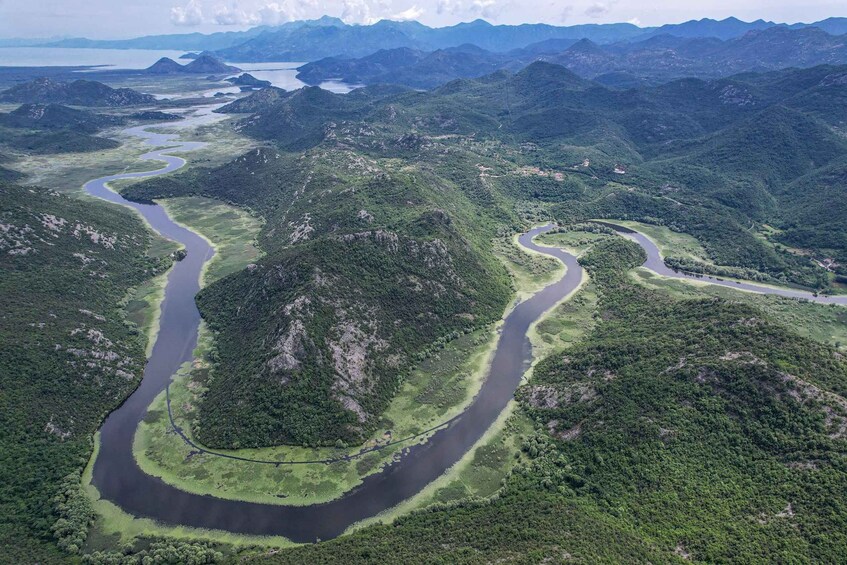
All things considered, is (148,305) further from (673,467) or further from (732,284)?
(732,284)

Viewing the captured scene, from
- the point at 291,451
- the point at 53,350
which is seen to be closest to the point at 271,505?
the point at 291,451

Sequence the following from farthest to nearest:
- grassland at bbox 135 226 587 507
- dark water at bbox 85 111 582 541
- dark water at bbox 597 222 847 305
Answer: dark water at bbox 597 222 847 305
grassland at bbox 135 226 587 507
dark water at bbox 85 111 582 541

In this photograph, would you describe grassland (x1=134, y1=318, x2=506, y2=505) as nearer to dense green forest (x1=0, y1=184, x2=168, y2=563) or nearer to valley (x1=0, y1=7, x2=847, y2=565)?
valley (x1=0, y1=7, x2=847, y2=565)

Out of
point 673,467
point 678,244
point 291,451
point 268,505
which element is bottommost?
point 268,505

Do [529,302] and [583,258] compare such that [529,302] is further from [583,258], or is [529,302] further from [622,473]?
[622,473]

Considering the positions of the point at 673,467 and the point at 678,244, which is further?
the point at 678,244

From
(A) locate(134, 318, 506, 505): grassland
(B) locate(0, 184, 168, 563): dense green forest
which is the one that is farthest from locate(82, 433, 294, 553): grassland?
(A) locate(134, 318, 506, 505): grassland

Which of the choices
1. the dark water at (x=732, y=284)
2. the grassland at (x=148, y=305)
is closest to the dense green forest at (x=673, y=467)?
the dark water at (x=732, y=284)

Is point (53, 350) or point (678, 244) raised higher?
point (53, 350)
